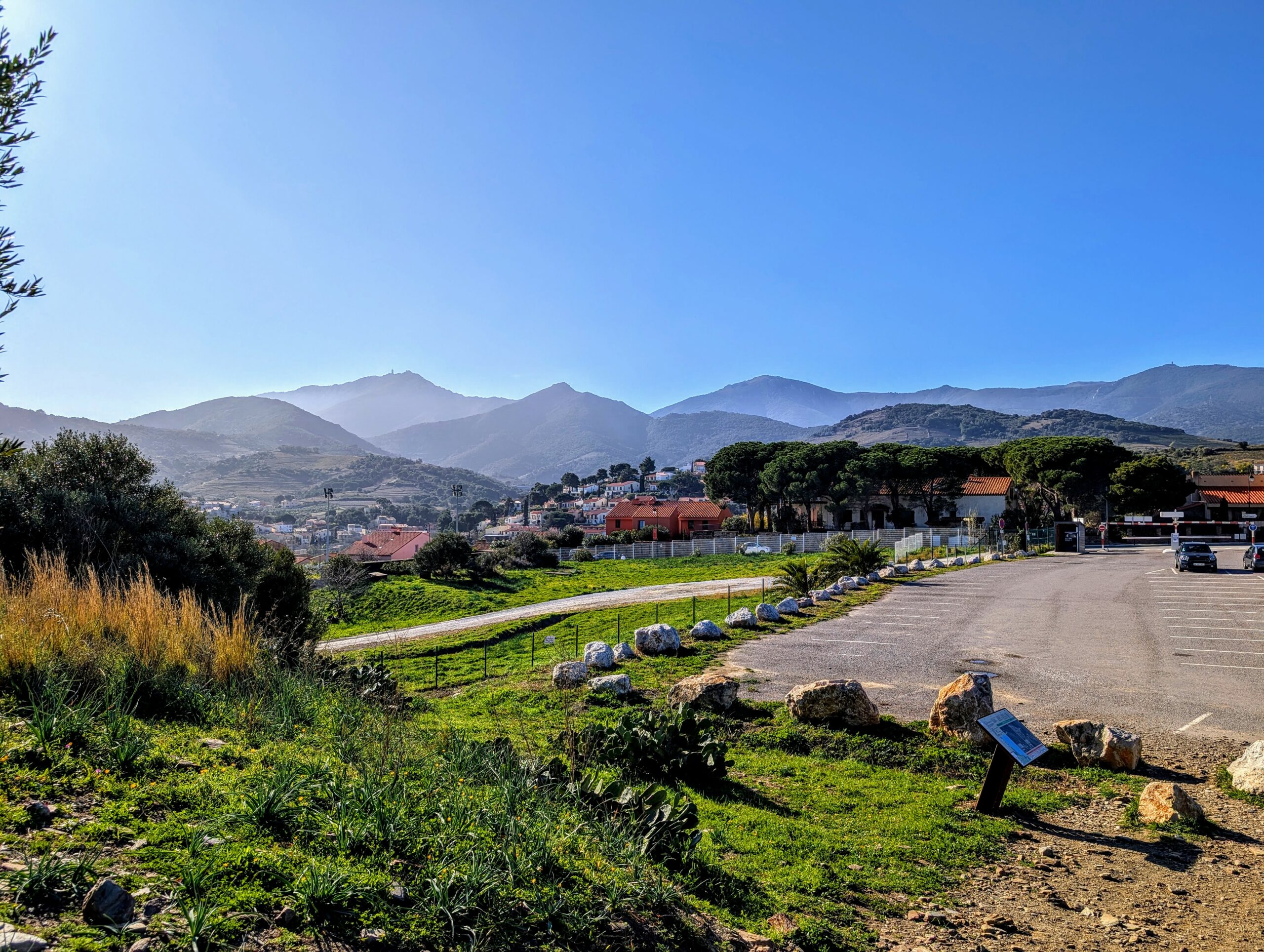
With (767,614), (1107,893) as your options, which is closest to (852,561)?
(767,614)

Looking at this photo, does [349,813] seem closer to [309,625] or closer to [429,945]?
[429,945]

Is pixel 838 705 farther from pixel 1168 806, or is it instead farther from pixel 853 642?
pixel 853 642

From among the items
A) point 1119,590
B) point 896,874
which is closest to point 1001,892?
point 896,874

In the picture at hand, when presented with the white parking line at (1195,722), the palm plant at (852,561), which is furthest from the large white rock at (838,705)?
the palm plant at (852,561)

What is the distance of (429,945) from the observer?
10.0 ft

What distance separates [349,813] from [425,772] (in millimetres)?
1072

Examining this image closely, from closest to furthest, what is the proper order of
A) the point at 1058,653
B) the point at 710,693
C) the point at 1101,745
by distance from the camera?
the point at 1101,745, the point at 710,693, the point at 1058,653

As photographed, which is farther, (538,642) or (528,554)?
(528,554)

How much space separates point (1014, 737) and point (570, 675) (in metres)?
6.77

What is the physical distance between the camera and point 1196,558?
3030cm

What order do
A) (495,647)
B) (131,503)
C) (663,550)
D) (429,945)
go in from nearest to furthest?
(429,945), (131,503), (495,647), (663,550)

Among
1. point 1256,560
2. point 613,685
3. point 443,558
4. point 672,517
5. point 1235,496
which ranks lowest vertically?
point 443,558

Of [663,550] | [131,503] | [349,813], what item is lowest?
[663,550]

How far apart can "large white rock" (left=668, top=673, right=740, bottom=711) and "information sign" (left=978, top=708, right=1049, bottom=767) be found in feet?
12.7
